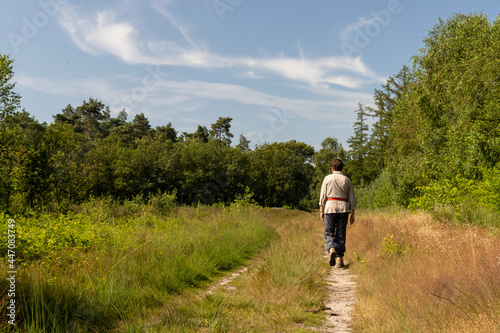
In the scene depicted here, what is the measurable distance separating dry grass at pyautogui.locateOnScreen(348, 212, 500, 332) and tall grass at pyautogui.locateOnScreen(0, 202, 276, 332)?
3.04m

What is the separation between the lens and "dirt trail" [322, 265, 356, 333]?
4185 millimetres

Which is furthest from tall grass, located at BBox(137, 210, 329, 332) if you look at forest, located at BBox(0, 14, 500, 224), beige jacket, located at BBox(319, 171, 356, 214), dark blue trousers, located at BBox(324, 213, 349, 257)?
forest, located at BBox(0, 14, 500, 224)

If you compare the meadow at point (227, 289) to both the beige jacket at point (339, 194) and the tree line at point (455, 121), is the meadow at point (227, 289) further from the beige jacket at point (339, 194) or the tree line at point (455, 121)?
the tree line at point (455, 121)

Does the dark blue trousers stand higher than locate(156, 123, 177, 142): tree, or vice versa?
locate(156, 123, 177, 142): tree

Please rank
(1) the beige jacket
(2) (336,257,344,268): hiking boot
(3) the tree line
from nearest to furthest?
(1) the beige jacket, (2) (336,257,344,268): hiking boot, (3) the tree line

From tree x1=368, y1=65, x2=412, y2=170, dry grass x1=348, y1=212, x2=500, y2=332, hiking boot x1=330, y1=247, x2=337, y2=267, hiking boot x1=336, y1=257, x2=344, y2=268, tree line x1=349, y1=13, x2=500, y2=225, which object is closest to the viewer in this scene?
dry grass x1=348, y1=212, x2=500, y2=332

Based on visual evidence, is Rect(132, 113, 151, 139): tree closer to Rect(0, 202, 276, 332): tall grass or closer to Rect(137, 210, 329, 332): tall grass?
Rect(0, 202, 276, 332): tall grass

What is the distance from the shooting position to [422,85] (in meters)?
22.1

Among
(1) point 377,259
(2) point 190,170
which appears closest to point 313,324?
(1) point 377,259

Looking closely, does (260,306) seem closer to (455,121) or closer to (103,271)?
(103,271)

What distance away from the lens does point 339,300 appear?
210 inches

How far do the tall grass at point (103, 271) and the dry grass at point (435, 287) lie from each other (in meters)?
3.04

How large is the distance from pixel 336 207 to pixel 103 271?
4.65 meters

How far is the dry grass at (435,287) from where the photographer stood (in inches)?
129
